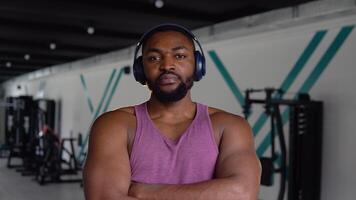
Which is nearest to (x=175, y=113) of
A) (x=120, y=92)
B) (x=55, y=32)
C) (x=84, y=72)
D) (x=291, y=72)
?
(x=291, y=72)

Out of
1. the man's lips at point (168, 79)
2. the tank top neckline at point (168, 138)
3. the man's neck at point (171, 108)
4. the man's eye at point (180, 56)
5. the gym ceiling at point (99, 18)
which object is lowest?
the tank top neckline at point (168, 138)

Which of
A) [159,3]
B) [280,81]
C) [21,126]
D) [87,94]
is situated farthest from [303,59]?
[21,126]

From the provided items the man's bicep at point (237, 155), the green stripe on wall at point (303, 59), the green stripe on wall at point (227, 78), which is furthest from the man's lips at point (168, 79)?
the green stripe on wall at point (227, 78)

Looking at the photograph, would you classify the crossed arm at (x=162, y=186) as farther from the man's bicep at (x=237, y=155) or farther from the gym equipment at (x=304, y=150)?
the gym equipment at (x=304, y=150)

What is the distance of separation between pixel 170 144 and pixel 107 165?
0.65 ft

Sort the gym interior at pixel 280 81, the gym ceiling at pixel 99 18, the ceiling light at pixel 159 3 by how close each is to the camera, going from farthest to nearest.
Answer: the gym ceiling at pixel 99 18 → the ceiling light at pixel 159 3 → the gym interior at pixel 280 81

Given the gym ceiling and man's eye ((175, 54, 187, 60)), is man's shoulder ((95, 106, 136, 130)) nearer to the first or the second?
man's eye ((175, 54, 187, 60))

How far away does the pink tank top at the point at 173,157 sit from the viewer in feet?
3.90

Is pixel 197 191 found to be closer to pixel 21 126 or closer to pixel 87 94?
pixel 87 94

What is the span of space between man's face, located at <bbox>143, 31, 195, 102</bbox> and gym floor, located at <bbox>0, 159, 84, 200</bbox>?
15.4 feet

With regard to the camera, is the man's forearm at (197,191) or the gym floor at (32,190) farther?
the gym floor at (32,190)

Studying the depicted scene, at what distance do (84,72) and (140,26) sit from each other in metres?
4.08

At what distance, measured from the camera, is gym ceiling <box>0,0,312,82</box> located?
3955mm

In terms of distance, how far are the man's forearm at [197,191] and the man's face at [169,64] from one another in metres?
0.29
